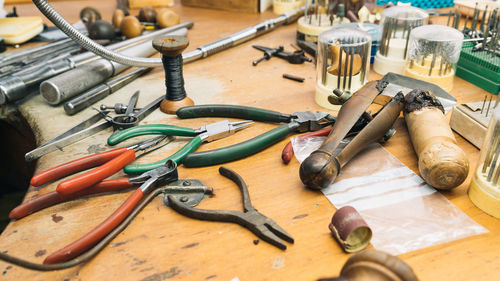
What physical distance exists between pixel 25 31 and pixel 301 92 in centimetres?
97

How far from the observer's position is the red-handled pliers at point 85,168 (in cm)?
57

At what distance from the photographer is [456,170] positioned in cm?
57

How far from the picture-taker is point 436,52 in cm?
94

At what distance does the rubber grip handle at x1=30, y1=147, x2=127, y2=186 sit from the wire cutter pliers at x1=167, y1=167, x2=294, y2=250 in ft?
0.46

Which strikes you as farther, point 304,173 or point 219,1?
point 219,1

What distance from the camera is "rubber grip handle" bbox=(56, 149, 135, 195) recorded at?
1.83ft

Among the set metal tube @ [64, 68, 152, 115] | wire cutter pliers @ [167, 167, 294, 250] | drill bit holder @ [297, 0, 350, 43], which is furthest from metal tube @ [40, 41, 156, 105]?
drill bit holder @ [297, 0, 350, 43]

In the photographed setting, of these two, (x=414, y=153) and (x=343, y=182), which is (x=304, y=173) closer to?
(x=343, y=182)

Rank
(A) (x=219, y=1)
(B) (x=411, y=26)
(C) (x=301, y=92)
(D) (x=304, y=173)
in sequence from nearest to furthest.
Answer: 1. (D) (x=304, y=173)
2. (C) (x=301, y=92)
3. (B) (x=411, y=26)
4. (A) (x=219, y=1)

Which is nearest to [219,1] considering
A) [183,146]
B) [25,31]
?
[25,31]

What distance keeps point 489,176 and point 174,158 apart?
50 centimetres

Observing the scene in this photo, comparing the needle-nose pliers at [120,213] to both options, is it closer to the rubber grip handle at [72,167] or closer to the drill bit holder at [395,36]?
the rubber grip handle at [72,167]

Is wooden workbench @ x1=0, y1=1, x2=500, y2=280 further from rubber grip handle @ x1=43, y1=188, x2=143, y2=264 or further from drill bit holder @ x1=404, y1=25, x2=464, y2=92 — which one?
drill bit holder @ x1=404, y1=25, x2=464, y2=92

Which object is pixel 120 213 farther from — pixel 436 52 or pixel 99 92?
pixel 436 52
